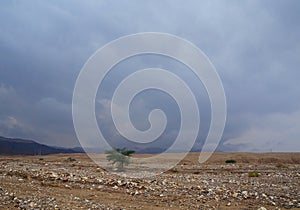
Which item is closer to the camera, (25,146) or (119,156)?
(119,156)

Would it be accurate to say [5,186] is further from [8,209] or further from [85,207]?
[85,207]

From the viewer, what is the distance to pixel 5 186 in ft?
39.4

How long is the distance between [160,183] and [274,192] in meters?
4.81

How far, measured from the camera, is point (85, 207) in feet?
29.3

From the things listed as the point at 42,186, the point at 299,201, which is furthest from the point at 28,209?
the point at 299,201

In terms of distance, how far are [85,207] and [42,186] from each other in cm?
433

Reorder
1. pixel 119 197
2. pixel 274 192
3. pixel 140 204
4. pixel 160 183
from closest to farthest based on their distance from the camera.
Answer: pixel 140 204
pixel 119 197
pixel 274 192
pixel 160 183

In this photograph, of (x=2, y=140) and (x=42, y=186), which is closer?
(x=42, y=186)

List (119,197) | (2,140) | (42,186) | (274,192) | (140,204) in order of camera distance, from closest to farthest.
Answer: (140,204), (119,197), (274,192), (42,186), (2,140)

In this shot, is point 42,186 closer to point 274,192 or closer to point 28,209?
point 28,209

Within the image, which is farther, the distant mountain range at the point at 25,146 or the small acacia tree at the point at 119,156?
the distant mountain range at the point at 25,146

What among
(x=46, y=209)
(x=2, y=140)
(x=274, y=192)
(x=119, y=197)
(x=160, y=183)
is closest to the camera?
(x=46, y=209)

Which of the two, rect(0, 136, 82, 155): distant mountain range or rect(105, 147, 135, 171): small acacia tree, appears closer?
rect(105, 147, 135, 171): small acacia tree

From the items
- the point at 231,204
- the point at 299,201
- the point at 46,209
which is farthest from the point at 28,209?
the point at 299,201
